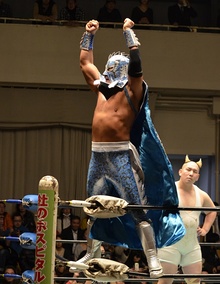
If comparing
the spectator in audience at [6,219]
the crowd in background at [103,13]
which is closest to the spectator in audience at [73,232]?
the spectator in audience at [6,219]

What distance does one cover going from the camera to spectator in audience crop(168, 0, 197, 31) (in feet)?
37.6

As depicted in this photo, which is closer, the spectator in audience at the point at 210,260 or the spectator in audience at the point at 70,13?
the spectator in audience at the point at 210,260

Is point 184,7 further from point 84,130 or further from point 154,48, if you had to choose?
point 84,130

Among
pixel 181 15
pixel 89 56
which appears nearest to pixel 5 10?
pixel 181 15

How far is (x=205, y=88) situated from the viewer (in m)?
11.3

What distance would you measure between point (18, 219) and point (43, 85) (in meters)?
2.46

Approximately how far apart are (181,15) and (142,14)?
0.57 metres

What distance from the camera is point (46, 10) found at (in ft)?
36.6

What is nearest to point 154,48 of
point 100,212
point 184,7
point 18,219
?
point 184,7

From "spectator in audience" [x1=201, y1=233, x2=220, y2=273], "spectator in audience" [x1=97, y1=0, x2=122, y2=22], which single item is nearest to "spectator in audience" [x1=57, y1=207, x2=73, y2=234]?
"spectator in audience" [x1=201, y1=233, x2=220, y2=273]

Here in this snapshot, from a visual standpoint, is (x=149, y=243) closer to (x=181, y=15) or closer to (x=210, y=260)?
(x=210, y=260)

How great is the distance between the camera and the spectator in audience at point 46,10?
11062 mm

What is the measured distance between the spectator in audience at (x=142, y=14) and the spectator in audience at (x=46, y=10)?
107 centimetres

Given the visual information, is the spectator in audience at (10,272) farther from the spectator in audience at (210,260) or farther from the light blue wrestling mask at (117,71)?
the light blue wrestling mask at (117,71)
